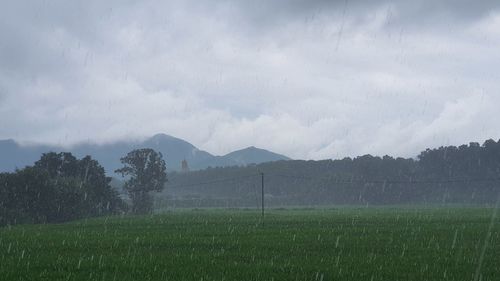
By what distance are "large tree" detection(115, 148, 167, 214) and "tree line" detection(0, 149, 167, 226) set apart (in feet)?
0.78

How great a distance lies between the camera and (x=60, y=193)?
6531 cm

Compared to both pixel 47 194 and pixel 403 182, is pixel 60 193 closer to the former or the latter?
pixel 47 194

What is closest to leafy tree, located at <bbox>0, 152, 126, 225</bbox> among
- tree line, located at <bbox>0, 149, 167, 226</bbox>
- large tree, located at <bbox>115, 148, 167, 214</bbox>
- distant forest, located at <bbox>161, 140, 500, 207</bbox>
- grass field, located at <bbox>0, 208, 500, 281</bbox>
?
tree line, located at <bbox>0, 149, 167, 226</bbox>

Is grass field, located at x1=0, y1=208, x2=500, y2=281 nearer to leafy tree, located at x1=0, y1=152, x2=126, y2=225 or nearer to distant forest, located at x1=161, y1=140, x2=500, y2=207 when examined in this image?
leafy tree, located at x1=0, y1=152, x2=126, y2=225

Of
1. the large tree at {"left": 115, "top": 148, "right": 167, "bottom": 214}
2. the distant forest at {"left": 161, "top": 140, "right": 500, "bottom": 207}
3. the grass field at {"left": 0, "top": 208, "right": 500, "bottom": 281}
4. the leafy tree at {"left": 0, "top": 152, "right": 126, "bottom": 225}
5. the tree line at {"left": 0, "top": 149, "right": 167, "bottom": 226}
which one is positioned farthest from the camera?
the distant forest at {"left": 161, "top": 140, "right": 500, "bottom": 207}

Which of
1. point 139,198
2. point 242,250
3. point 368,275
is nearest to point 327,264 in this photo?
point 368,275

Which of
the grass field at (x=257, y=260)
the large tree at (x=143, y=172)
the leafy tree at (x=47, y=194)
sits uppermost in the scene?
the large tree at (x=143, y=172)

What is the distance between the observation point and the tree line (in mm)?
61938

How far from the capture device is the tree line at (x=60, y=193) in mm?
61938

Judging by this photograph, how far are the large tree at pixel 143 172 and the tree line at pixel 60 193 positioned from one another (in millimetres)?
238

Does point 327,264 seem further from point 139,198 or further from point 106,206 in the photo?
point 139,198

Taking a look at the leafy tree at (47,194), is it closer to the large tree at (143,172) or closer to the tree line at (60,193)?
the tree line at (60,193)

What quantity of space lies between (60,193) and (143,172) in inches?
1268

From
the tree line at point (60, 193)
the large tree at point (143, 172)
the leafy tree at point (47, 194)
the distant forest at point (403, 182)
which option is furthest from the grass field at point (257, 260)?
the distant forest at point (403, 182)
